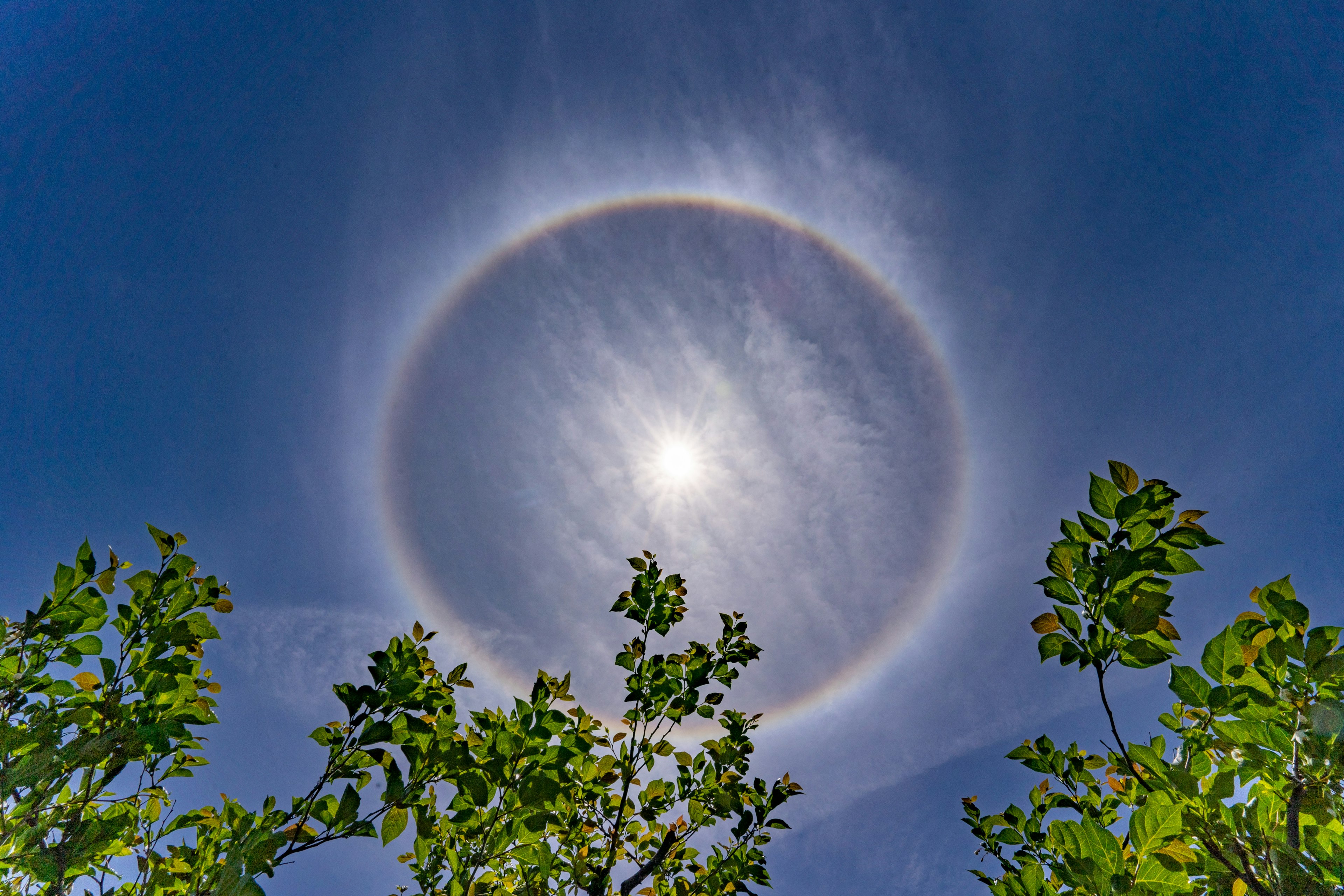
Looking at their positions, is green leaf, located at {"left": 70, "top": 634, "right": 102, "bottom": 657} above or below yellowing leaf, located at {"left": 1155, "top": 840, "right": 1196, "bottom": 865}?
above

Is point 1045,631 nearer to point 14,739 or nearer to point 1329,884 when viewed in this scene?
point 1329,884

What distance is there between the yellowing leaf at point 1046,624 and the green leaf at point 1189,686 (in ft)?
1.20

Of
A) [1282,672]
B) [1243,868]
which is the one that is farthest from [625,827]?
[1282,672]

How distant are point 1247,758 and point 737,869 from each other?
108 inches

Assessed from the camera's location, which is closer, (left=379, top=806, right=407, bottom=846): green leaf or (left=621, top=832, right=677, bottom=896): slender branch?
(left=379, top=806, right=407, bottom=846): green leaf

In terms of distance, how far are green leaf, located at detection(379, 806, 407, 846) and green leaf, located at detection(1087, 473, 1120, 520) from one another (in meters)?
2.97

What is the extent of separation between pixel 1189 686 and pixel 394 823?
3.05 m

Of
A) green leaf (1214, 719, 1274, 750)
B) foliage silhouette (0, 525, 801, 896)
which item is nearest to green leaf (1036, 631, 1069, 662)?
green leaf (1214, 719, 1274, 750)

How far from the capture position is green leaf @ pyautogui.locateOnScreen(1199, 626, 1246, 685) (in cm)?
168

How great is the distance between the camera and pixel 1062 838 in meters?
1.43

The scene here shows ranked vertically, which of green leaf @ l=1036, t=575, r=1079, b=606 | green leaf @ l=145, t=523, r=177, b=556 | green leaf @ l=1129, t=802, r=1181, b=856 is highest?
green leaf @ l=145, t=523, r=177, b=556

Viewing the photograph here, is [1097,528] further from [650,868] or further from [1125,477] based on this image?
[650,868]

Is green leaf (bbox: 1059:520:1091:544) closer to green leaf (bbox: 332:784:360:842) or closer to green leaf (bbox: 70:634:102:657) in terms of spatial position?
green leaf (bbox: 332:784:360:842)

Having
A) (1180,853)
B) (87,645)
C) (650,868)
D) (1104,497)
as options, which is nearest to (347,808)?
(87,645)
